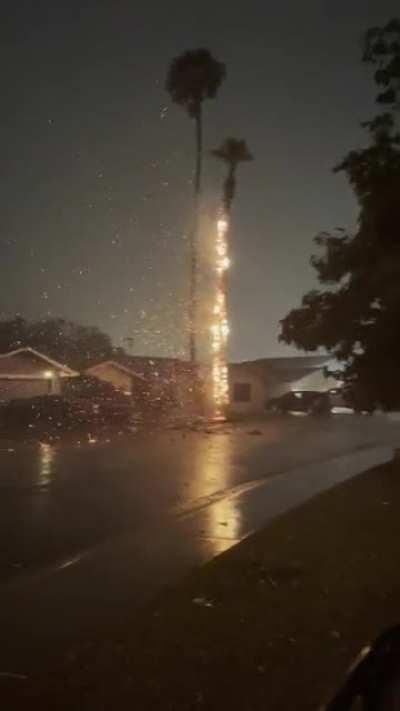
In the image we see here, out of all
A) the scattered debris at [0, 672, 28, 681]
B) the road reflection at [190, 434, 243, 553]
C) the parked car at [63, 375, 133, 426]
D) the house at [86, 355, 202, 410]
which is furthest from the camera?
the house at [86, 355, 202, 410]

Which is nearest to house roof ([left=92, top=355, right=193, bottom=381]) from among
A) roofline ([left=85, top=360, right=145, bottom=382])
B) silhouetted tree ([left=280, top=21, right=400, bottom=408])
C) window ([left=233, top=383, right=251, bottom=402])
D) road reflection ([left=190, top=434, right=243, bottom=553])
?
roofline ([left=85, top=360, right=145, bottom=382])

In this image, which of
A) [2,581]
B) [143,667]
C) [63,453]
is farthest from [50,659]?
[63,453]

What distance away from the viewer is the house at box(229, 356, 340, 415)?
53.9 m

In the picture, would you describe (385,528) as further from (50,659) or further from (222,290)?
(222,290)

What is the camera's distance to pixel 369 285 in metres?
12.9

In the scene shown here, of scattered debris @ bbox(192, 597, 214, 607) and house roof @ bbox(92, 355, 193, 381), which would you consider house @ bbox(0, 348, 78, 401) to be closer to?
house roof @ bbox(92, 355, 193, 381)

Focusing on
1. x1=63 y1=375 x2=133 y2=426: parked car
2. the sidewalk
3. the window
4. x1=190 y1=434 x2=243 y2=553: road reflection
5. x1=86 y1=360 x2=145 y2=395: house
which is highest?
x1=86 y1=360 x2=145 y2=395: house

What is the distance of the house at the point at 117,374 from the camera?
47.7 metres

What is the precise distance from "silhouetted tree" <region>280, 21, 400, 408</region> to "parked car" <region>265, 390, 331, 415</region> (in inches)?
1217

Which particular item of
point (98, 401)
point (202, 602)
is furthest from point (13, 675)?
point (98, 401)

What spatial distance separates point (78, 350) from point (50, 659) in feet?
234

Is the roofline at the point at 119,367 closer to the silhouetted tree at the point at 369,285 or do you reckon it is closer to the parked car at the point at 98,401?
the parked car at the point at 98,401

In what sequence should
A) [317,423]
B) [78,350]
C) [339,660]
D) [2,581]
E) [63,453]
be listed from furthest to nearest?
[78,350]
[317,423]
[63,453]
[2,581]
[339,660]

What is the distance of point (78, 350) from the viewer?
76.9 m
